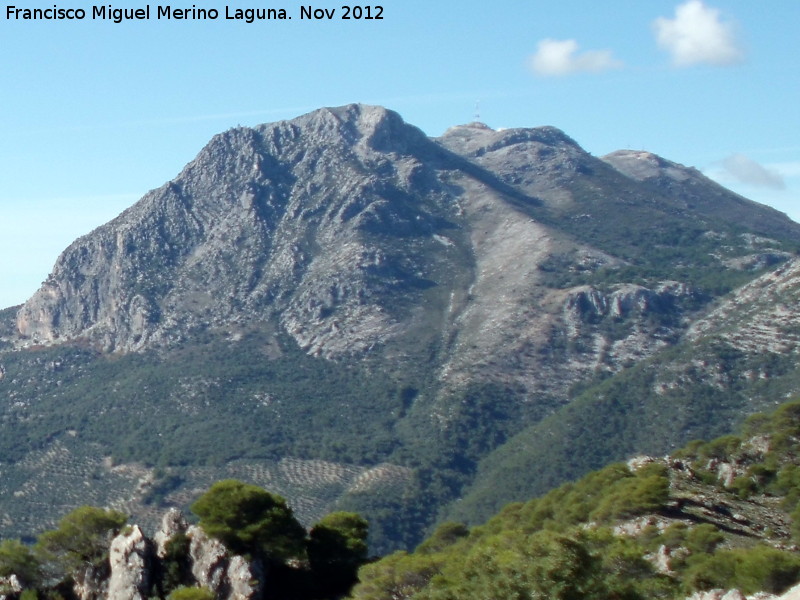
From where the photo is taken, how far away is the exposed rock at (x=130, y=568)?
44000mm

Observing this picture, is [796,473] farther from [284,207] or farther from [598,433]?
[284,207]

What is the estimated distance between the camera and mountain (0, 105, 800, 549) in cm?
13034

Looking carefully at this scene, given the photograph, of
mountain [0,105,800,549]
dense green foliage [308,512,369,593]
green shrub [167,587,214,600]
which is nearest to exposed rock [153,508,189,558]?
green shrub [167,587,214,600]

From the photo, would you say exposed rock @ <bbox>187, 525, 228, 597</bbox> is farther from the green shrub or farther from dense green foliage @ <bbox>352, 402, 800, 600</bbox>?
dense green foliage @ <bbox>352, 402, 800, 600</bbox>

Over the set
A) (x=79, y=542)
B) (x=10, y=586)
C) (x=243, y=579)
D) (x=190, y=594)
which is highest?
(x=79, y=542)

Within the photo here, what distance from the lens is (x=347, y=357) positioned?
16812 cm

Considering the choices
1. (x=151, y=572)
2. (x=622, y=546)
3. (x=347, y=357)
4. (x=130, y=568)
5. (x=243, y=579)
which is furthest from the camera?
(x=347, y=357)

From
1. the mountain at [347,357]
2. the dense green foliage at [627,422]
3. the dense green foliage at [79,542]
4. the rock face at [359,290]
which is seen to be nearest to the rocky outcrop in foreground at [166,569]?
the dense green foliage at [79,542]

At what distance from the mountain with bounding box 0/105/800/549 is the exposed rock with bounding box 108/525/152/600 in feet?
237

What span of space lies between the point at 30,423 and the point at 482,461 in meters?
66.3

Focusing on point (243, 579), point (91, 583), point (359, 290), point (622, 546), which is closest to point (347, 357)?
point (359, 290)

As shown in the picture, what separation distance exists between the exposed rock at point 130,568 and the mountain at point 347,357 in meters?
72.3

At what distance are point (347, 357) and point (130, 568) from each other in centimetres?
12383

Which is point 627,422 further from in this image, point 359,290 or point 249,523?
point 249,523
